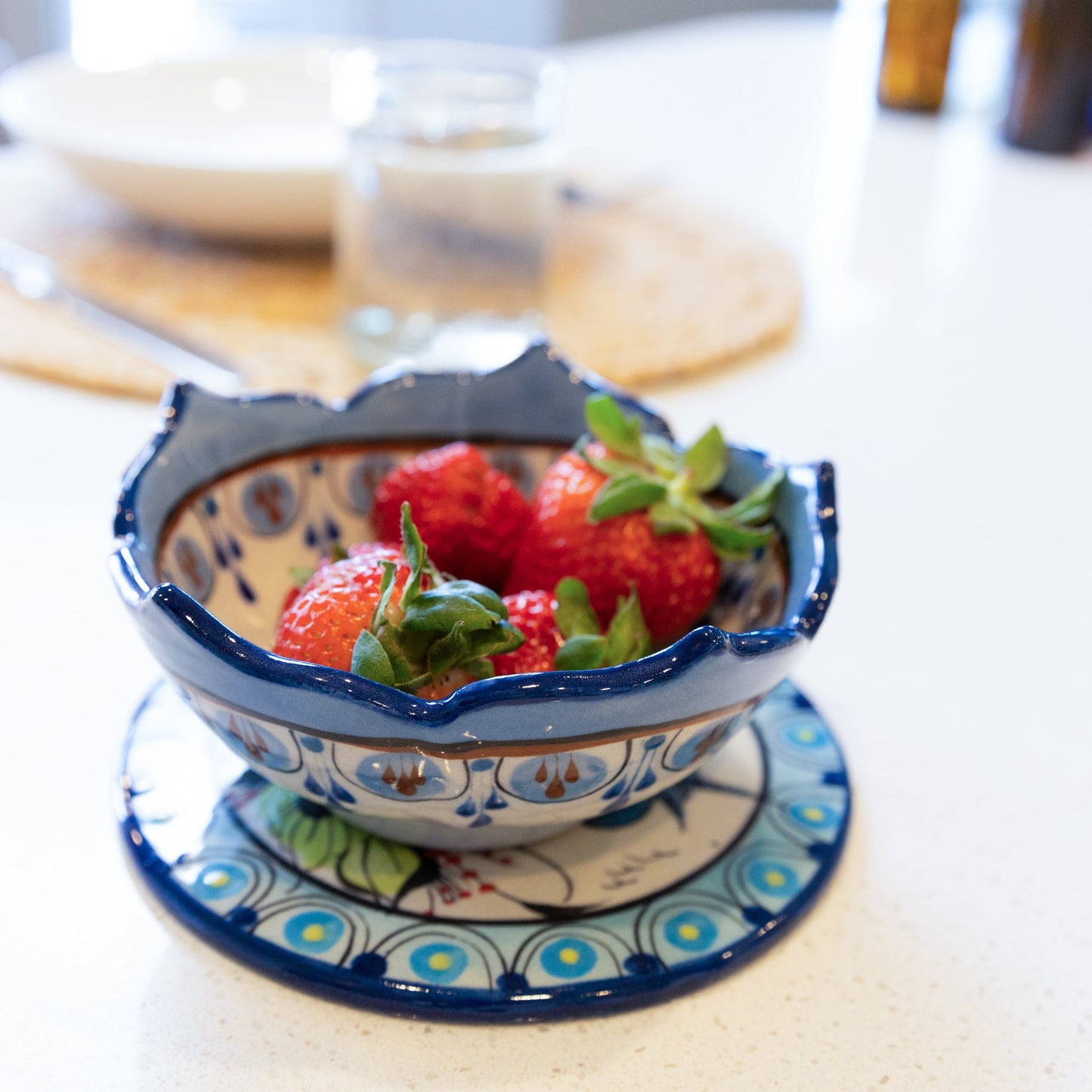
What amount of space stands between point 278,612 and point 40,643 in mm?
117

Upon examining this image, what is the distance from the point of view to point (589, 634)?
0.42 meters

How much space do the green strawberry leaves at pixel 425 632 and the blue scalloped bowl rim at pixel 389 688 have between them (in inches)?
0.9

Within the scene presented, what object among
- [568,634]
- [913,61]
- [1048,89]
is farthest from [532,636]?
[913,61]

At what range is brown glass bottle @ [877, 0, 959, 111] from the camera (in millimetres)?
1554

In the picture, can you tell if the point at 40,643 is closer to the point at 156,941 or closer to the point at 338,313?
the point at 156,941

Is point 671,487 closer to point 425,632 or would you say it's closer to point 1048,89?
point 425,632

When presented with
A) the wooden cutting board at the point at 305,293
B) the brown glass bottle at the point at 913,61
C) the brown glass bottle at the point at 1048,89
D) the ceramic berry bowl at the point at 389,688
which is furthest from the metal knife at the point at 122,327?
the brown glass bottle at the point at 913,61

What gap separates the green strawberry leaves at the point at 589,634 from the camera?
0.40m

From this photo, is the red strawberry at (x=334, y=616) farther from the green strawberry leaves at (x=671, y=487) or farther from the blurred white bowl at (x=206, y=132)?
the blurred white bowl at (x=206, y=132)

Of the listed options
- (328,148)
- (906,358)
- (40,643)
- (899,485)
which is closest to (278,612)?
(40,643)

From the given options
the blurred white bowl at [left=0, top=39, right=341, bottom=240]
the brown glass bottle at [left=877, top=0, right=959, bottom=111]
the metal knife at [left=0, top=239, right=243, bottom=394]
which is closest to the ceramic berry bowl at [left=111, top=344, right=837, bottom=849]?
the metal knife at [left=0, top=239, right=243, bottom=394]

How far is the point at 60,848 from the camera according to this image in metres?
0.43

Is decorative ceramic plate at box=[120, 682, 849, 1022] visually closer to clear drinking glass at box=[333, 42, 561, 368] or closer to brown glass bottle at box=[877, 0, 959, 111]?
clear drinking glass at box=[333, 42, 561, 368]

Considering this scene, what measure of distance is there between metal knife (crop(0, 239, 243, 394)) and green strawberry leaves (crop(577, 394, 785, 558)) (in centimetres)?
38
